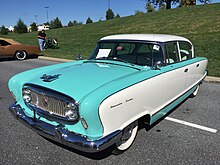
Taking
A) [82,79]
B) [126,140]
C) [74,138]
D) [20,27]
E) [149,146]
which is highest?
[20,27]

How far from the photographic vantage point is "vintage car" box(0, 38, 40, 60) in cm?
1107

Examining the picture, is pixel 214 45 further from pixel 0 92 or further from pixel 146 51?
pixel 0 92

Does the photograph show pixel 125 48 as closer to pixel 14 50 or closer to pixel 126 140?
pixel 126 140

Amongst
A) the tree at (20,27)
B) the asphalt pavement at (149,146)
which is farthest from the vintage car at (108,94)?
the tree at (20,27)

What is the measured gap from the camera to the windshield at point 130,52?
10.8 ft

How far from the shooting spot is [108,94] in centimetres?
218

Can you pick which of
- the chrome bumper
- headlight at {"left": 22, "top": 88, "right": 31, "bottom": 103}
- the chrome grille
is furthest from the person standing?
the chrome bumper

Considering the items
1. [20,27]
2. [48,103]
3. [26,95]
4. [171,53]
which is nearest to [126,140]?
[48,103]

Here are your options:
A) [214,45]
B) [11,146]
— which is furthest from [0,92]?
[214,45]

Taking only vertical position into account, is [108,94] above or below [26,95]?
above

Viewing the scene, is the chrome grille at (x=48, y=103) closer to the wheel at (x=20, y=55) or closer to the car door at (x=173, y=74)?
the car door at (x=173, y=74)

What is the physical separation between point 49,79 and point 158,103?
1.58m

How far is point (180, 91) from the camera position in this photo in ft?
12.0

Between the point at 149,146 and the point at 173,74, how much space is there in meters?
1.21
